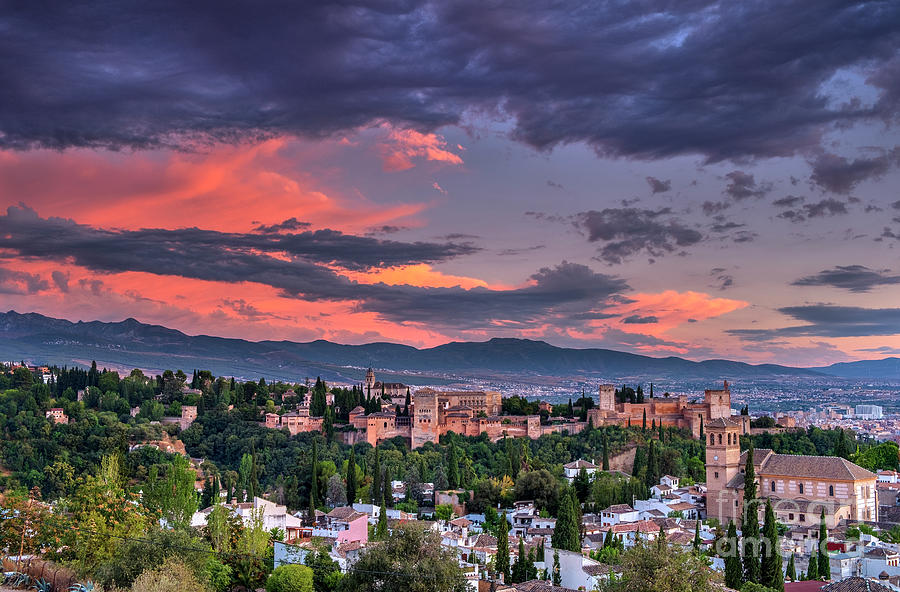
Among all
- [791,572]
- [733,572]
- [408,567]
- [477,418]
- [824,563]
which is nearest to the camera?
[408,567]

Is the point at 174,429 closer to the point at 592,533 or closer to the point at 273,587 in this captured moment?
the point at 592,533

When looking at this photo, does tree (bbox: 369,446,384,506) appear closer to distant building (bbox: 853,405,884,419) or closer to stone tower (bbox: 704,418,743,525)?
stone tower (bbox: 704,418,743,525)

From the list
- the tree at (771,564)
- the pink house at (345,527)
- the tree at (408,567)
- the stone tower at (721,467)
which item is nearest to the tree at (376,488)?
the pink house at (345,527)

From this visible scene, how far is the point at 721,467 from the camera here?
1516 inches

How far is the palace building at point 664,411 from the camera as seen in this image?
200ft

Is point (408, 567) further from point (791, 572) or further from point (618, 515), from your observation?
point (618, 515)

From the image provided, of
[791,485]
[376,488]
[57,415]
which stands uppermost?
[57,415]

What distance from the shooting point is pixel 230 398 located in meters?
61.3

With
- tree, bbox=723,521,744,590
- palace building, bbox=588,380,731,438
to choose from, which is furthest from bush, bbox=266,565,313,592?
palace building, bbox=588,380,731,438

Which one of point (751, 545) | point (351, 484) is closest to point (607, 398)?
point (351, 484)

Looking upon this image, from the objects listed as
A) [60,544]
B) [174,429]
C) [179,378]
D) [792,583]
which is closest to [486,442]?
[174,429]

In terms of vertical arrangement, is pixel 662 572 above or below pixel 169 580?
above

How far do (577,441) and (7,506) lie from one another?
37754 mm

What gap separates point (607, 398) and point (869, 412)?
88.3 metres
